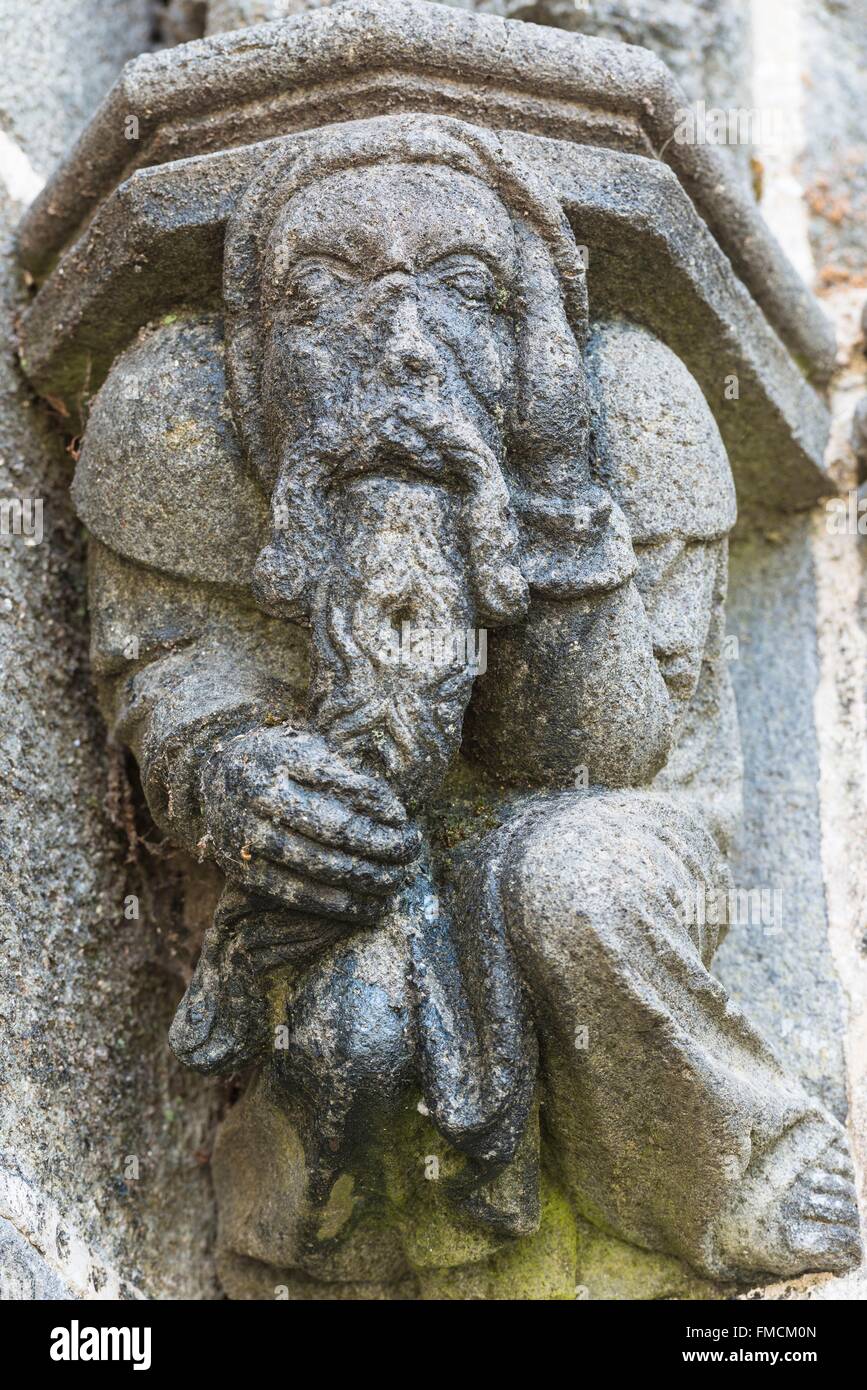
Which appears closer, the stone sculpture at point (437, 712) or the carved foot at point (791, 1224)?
the stone sculpture at point (437, 712)

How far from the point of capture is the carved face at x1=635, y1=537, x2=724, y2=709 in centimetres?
186

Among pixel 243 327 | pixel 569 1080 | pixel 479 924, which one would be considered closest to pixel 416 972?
pixel 479 924

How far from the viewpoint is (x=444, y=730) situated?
1612 millimetres

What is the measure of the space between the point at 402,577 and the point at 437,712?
157mm

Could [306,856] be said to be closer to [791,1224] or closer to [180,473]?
[180,473]

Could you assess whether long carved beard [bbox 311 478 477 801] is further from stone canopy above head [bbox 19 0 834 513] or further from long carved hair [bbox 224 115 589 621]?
stone canopy above head [bbox 19 0 834 513]

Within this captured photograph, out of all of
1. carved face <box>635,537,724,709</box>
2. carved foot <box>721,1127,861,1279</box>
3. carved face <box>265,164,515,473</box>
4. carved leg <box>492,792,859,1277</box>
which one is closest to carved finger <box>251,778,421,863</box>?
carved leg <box>492,792,859,1277</box>

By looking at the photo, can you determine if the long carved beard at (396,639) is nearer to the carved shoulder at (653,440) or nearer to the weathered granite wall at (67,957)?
the carved shoulder at (653,440)

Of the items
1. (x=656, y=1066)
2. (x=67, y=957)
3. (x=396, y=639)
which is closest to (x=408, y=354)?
(x=396, y=639)

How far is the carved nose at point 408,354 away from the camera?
1.61 meters

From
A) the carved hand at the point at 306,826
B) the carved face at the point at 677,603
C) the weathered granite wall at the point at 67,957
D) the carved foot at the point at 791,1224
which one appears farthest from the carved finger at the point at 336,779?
the carved foot at the point at 791,1224

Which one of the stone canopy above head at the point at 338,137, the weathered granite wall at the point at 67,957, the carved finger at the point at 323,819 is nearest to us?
the carved finger at the point at 323,819

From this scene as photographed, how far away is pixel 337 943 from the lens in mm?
1669

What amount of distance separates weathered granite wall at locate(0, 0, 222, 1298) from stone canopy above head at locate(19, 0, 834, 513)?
0.24m
